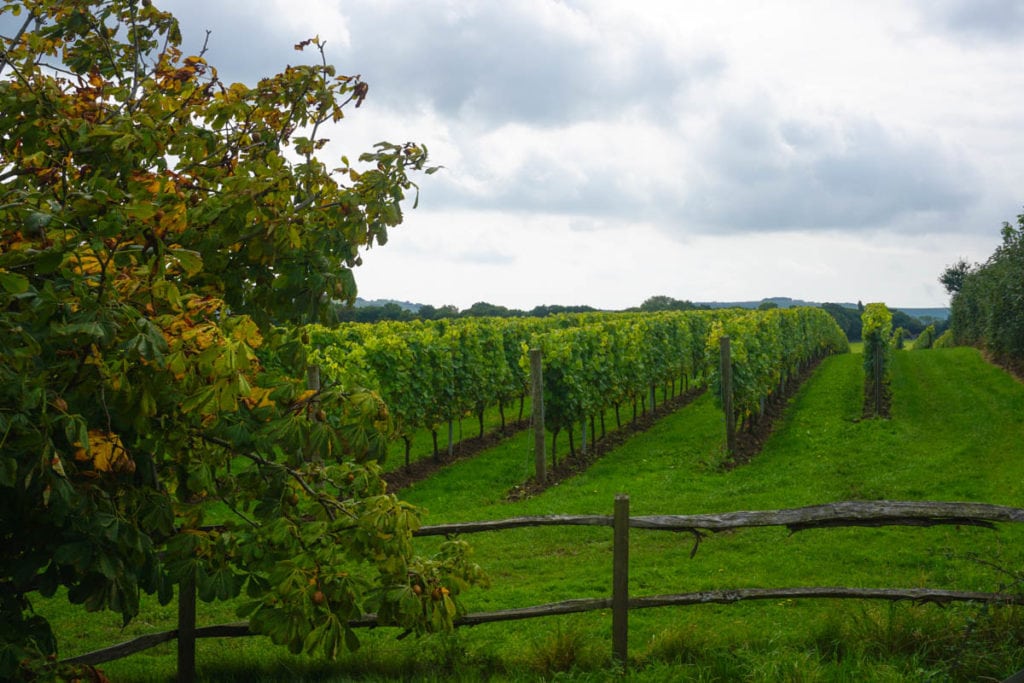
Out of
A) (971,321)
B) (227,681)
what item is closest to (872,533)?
(227,681)

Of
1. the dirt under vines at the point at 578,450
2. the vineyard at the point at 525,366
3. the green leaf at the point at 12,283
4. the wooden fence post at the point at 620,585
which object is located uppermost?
the green leaf at the point at 12,283

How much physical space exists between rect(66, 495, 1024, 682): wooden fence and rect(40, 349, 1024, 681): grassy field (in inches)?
5.8

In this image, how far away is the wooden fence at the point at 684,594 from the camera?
544cm

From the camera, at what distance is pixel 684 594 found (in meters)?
5.72

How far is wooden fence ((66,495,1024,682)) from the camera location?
17.9ft

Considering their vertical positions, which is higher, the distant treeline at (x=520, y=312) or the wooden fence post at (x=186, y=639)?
the distant treeline at (x=520, y=312)

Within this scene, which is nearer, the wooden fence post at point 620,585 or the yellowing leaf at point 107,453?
the yellowing leaf at point 107,453

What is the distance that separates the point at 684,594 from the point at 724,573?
274cm

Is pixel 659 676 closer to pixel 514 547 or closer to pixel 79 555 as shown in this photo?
pixel 79 555

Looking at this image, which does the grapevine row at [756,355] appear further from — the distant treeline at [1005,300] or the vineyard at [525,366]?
the distant treeline at [1005,300]

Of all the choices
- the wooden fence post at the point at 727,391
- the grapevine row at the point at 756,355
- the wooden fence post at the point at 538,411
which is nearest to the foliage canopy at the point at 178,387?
the wooden fence post at the point at 538,411

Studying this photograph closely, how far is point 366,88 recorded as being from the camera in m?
4.97

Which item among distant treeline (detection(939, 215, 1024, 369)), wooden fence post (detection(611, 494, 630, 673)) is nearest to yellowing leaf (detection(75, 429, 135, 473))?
wooden fence post (detection(611, 494, 630, 673))

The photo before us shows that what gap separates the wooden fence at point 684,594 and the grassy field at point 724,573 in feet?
0.48
